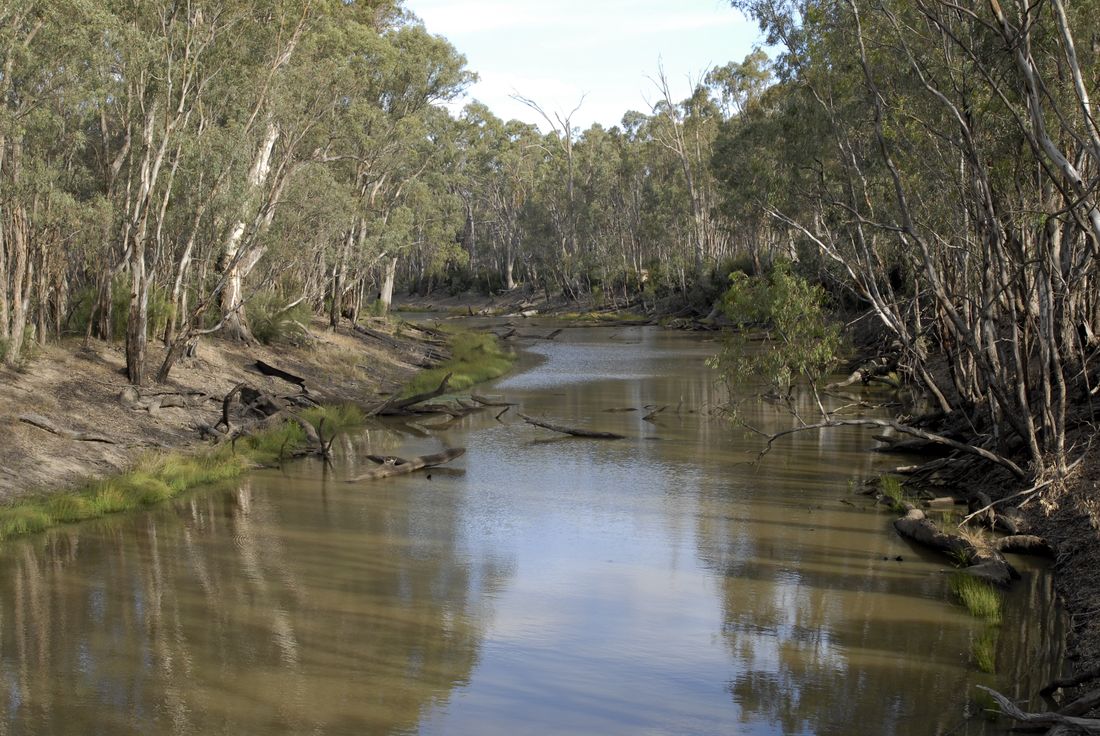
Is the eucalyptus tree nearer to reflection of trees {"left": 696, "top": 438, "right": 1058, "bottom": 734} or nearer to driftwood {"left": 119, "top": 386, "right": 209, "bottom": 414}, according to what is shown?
reflection of trees {"left": 696, "top": 438, "right": 1058, "bottom": 734}

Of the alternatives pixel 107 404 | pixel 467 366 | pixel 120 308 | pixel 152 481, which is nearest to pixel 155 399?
pixel 107 404

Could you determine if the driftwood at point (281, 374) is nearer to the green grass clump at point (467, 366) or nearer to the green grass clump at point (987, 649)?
the green grass clump at point (467, 366)

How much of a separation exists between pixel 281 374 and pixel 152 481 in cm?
710

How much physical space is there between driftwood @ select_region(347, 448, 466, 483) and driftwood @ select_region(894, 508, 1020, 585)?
6534 mm

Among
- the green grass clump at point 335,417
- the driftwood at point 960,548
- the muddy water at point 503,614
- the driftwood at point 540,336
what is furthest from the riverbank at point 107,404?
the driftwood at point 540,336

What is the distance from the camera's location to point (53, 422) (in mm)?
13492

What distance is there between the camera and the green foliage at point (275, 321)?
23.1 m

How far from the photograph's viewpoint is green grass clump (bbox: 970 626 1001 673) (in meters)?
7.37

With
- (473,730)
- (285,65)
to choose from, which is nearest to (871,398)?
(285,65)

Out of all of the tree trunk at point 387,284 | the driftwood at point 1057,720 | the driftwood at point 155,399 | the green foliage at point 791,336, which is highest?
the tree trunk at point 387,284

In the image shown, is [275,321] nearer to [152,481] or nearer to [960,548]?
[152,481]

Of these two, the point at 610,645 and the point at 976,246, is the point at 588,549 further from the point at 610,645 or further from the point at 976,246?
the point at 976,246

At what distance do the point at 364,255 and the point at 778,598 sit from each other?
21119 millimetres

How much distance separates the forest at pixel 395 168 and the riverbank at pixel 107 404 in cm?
52
